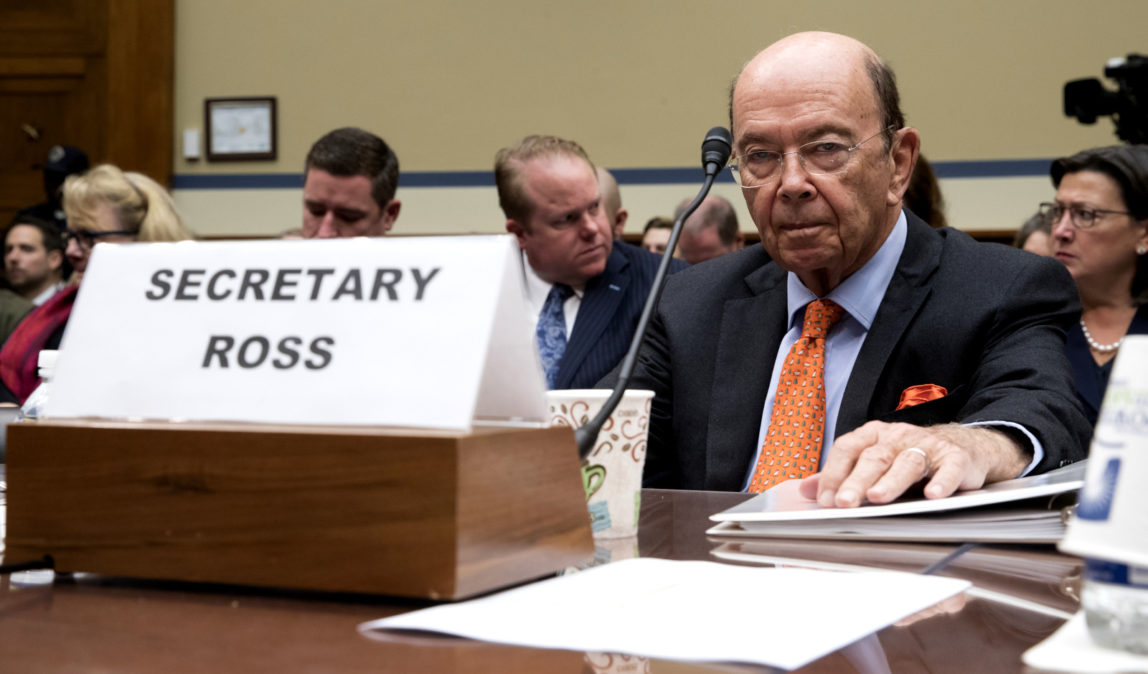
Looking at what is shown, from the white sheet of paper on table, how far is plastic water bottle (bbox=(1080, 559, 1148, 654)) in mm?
97

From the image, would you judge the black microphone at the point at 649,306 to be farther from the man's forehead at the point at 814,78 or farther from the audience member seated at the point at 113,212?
the audience member seated at the point at 113,212

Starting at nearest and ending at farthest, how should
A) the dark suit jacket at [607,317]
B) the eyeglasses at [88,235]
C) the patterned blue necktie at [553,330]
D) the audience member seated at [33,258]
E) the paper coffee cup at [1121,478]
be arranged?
the paper coffee cup at [1121,478]
the dark suit jacket at [607,317]
the patterned blue necktie at [553,330]
the eyeglasses at [88,235]
the audience member seated at [33,258]

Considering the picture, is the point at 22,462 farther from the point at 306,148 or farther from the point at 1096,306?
the point at 306,148

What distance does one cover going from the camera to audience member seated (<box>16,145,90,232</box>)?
15.8 feet

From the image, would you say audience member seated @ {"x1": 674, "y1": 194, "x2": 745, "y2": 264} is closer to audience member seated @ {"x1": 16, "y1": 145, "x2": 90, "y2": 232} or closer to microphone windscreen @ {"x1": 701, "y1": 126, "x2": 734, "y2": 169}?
audience member seated @ {"x1": 16, "y1": 145, "x2": 90, "y2": 232}

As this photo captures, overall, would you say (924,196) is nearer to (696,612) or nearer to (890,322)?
(890,322)

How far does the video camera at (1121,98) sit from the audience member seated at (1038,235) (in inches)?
15.7

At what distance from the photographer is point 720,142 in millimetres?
1042

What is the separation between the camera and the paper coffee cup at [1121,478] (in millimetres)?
457

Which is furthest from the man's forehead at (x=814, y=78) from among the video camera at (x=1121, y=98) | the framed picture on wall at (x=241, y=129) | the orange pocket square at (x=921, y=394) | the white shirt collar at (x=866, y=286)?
the framed picture on wall at (x=241, y=129)

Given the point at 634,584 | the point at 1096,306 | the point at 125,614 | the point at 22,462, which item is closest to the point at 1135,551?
the point at 634,584

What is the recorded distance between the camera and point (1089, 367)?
2721 millimetres

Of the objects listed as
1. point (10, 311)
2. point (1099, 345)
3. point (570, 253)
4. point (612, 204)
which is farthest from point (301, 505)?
point (10, 311)

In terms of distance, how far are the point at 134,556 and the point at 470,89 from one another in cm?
487
